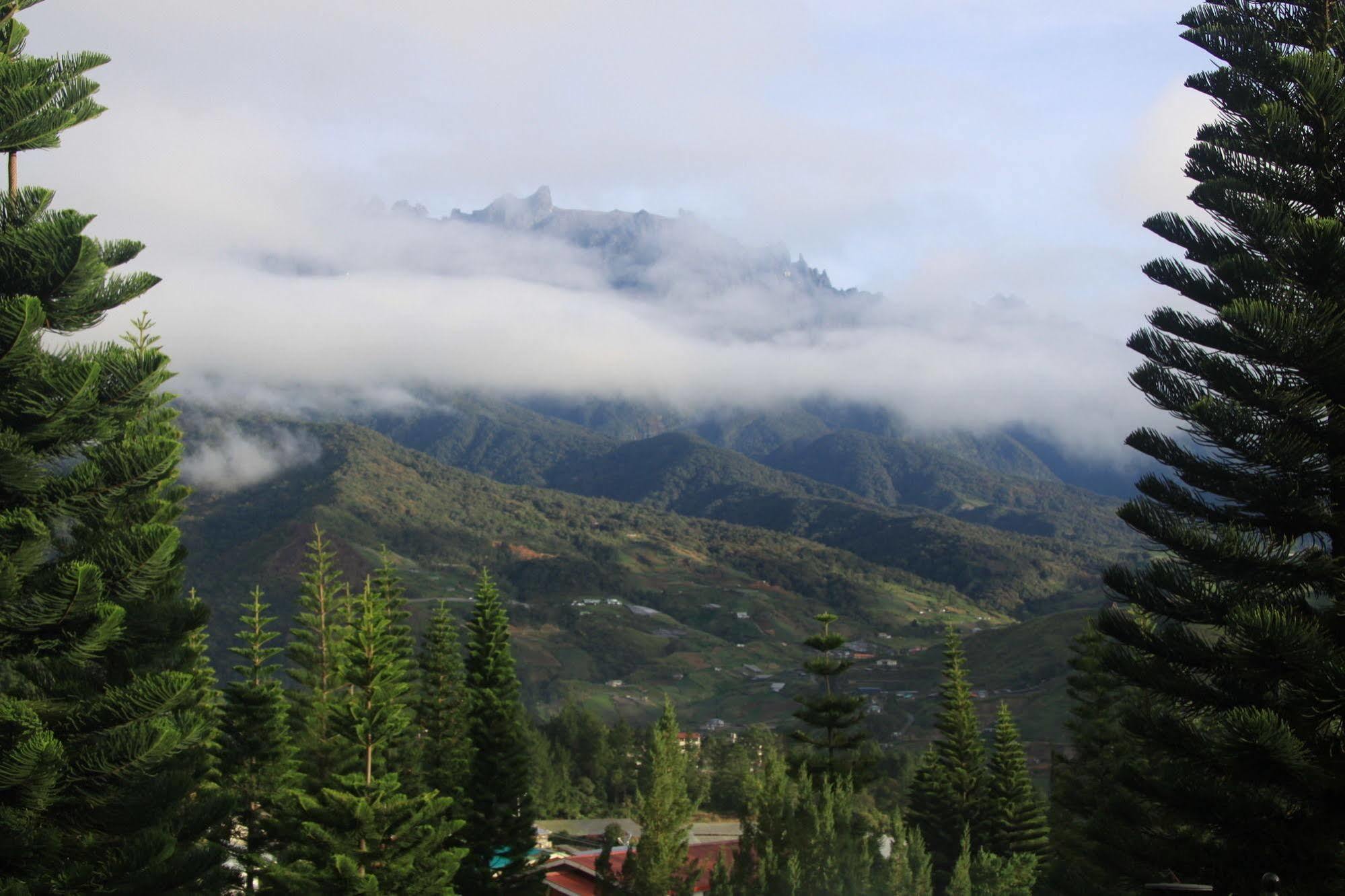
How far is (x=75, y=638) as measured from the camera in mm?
11133

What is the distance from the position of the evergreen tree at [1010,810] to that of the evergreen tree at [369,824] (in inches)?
933

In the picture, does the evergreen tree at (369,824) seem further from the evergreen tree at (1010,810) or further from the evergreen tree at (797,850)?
the evergreen tree at (1010,810)

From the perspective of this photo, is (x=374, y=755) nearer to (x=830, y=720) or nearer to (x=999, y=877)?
(x=830, y=720)

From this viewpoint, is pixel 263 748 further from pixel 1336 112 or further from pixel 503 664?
pixel 1336 112

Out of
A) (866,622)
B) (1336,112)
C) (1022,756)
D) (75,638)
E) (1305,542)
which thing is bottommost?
(866,622)

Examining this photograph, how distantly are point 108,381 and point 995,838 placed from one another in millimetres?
37183

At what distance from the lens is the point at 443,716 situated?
35250 mm

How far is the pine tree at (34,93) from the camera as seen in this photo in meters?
11.2

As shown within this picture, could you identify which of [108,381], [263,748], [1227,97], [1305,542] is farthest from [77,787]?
[263,748]

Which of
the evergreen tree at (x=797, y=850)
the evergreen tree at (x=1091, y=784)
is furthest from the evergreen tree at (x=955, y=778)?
the evergreen tree at (x=797, y=850)

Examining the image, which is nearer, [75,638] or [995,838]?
[75,638]

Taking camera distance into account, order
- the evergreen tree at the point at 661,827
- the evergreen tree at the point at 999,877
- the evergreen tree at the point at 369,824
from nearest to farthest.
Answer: the evergreen tree at the point at 369,824 → the evergreen tree at the point at 661,827 → the evergreen tree at the point at 999,877

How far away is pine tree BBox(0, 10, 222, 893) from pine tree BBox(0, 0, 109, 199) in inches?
0.8

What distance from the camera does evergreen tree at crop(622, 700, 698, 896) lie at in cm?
2478
